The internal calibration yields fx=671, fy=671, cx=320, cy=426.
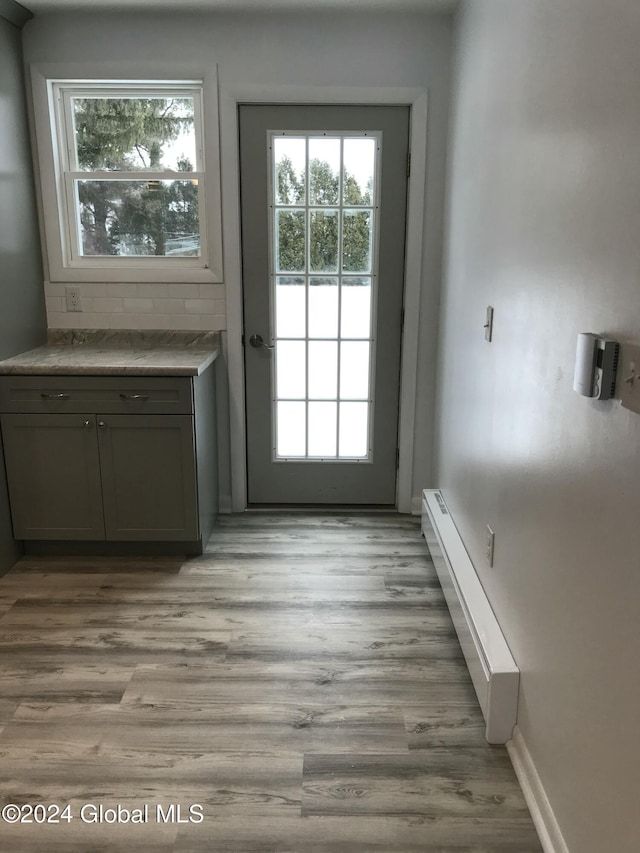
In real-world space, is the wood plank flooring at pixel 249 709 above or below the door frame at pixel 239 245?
below

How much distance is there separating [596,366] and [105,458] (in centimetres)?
230

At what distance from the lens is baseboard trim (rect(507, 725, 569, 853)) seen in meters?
1.62

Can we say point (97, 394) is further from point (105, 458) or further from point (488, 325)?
point (488, 325)

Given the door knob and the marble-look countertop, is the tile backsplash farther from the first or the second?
the door knob

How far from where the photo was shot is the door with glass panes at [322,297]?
3256 mm

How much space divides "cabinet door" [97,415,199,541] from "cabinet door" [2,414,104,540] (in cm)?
6

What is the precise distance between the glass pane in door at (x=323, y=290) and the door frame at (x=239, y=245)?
6.7 inches

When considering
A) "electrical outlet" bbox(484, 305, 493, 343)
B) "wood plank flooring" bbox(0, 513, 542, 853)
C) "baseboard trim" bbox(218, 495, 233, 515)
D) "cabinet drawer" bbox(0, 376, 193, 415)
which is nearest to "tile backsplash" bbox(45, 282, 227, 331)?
"cabinet drawer" bbox(0, 376, 193, 415)

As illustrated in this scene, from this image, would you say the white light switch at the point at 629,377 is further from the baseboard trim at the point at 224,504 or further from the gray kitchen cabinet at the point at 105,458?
the baseboard trim at the point at 224,504

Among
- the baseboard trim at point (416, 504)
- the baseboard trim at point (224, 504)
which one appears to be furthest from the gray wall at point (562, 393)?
the baseboard trim at point (224, 504)

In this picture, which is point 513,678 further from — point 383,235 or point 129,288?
point 129,288

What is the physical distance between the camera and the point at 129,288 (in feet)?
11.2

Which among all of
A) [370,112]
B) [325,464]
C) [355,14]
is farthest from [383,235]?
[325,464]

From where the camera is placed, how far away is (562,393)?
1605 mm
